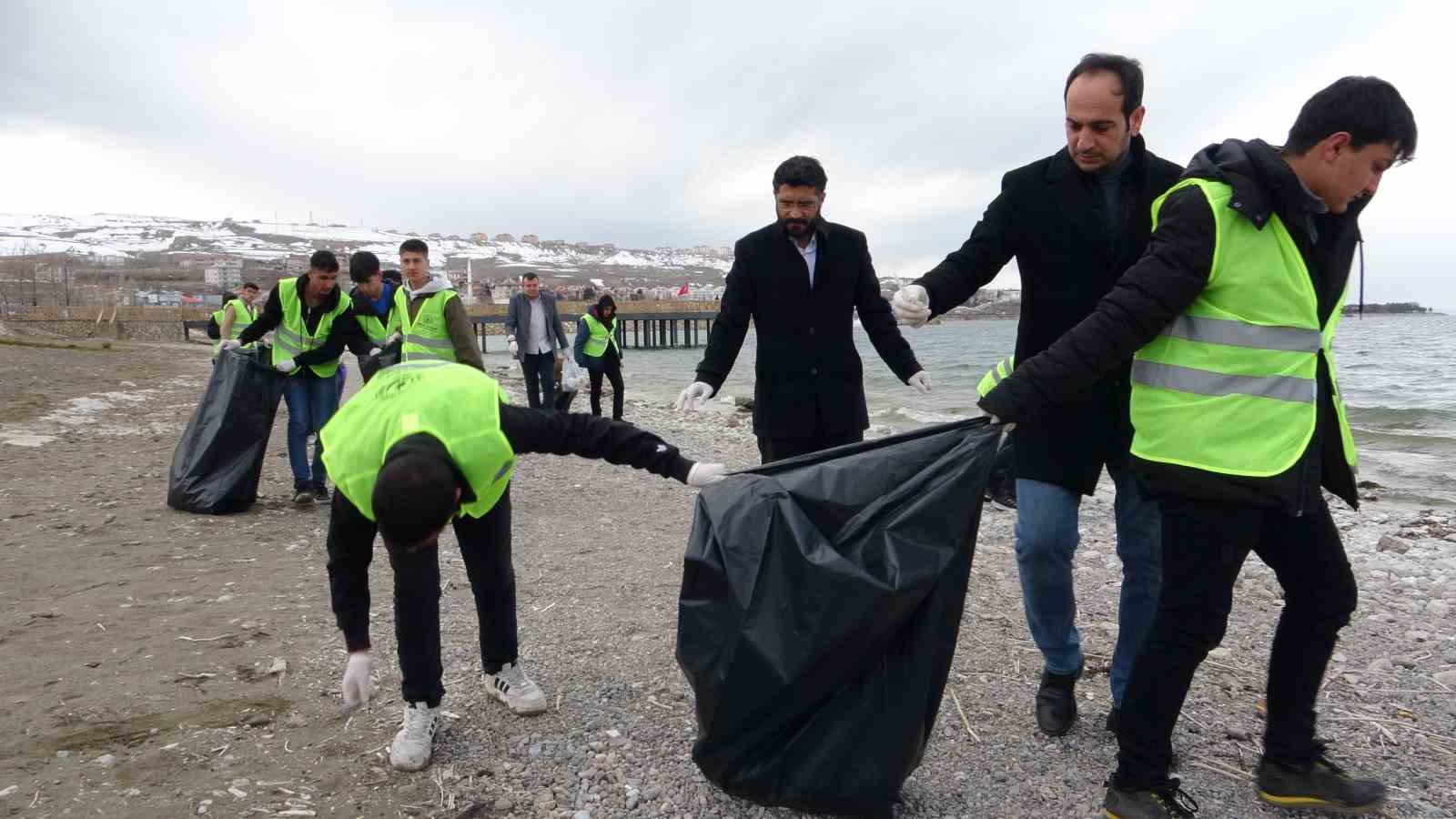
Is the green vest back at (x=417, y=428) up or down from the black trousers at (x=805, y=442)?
up

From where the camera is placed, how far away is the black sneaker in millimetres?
2012

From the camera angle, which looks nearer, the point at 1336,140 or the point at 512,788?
the point at 1336,140

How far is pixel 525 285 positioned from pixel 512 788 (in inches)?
281

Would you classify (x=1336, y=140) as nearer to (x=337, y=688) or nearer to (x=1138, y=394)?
(x=1138, y=394)

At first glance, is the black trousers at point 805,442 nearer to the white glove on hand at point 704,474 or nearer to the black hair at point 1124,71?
the white glove on hand at point 704,474

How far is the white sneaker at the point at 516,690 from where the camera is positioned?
2.68 metres

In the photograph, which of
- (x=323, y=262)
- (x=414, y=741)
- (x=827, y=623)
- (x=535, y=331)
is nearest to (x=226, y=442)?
(x=323, y=262)

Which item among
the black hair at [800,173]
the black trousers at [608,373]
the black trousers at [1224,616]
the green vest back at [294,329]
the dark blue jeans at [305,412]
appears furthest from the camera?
the black trousers at [608,373]

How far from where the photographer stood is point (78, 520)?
500 cm

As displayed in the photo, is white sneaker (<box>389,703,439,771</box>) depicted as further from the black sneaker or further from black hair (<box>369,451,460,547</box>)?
the black sneaker

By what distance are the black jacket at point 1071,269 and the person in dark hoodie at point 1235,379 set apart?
36cm

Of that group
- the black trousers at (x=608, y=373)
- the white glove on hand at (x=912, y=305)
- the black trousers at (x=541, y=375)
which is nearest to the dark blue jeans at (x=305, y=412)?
the black trousers at (x=541, y=375)

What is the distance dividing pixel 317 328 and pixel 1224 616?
5.30m

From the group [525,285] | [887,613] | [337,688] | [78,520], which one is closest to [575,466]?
[525,285]
